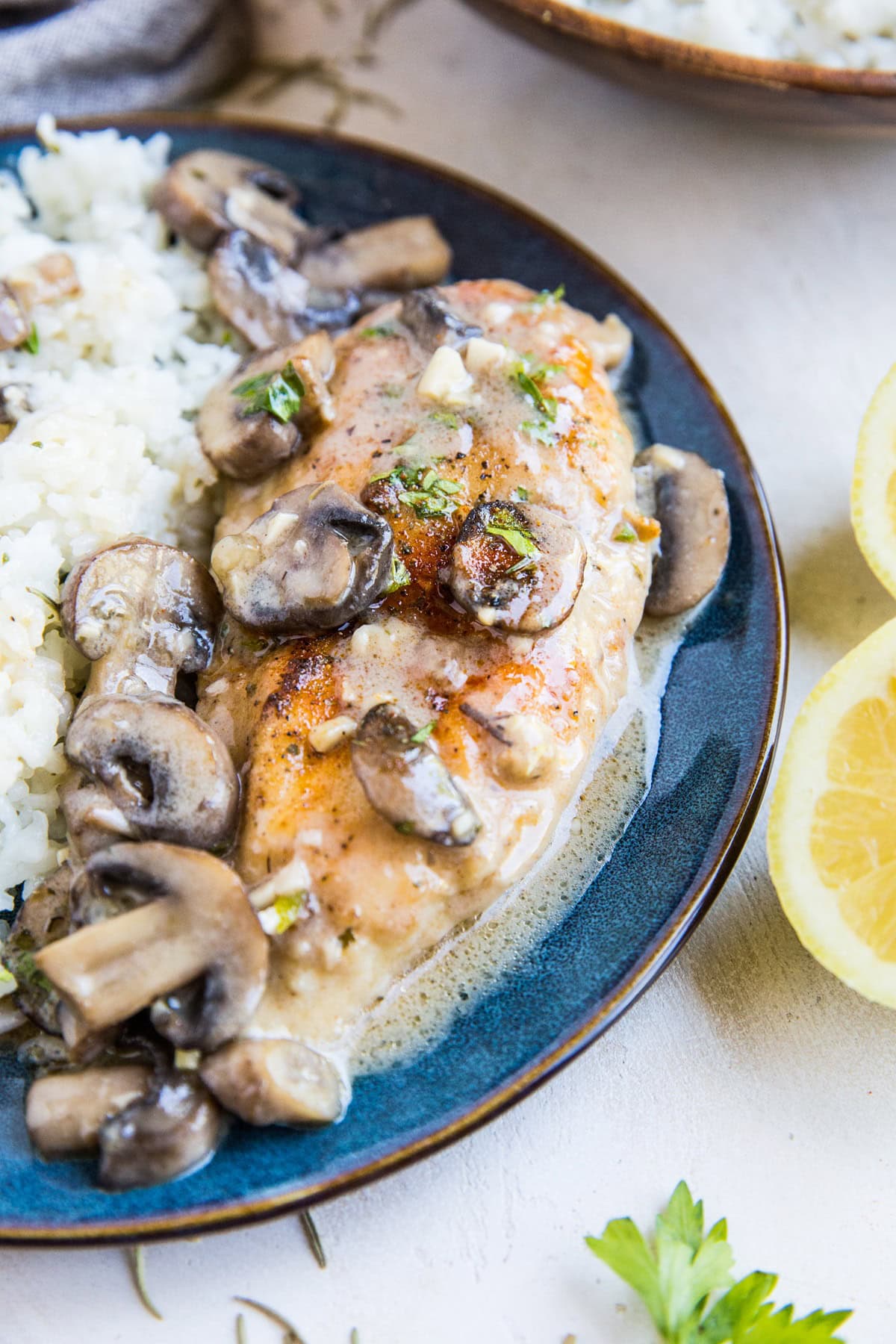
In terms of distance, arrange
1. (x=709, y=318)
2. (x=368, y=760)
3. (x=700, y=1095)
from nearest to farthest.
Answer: (x=368, y=760) < (x=700, y=1095) < (x=709, y=318)

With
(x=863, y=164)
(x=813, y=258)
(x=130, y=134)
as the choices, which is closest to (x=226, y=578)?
(x=130, y=134)

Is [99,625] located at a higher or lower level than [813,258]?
lower

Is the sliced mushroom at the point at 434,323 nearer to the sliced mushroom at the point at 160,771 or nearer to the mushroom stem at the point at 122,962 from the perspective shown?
the sliced mushroom at the point at 160,771

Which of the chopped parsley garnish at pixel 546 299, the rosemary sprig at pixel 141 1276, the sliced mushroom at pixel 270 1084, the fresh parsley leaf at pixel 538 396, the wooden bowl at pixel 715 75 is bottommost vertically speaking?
the rosemary sprig at pixel 141 1276

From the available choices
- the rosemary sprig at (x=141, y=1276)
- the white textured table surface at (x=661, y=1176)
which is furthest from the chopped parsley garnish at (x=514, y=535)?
the rosemary sprig at (x=141, y=1276)

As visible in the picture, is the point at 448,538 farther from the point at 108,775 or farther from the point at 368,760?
the point at 108,775

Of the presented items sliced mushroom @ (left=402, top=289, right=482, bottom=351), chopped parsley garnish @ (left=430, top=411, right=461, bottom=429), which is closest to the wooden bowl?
sliced mushroom @ (left=402, top=289, right=482, bottom=351)
